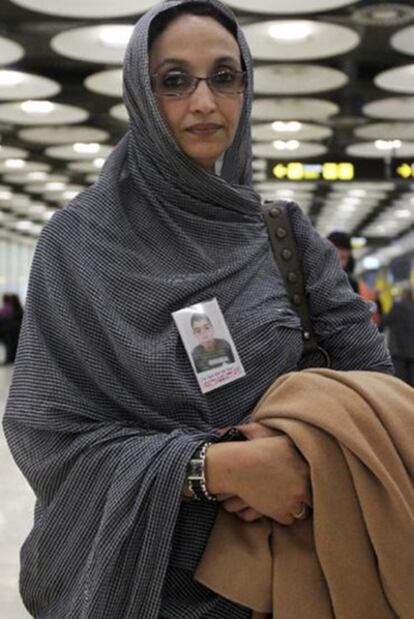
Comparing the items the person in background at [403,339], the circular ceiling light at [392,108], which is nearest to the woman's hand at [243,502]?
the person in background at [403,339]

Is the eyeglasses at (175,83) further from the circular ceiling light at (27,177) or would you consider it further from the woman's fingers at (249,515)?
the circular ceiling light at (27,177)

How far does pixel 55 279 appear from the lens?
1.48m

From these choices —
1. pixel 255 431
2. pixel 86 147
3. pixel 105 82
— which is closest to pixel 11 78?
pixel 105 82

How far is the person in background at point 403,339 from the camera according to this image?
38.0 feet

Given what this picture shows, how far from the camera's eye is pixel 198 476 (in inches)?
53.2

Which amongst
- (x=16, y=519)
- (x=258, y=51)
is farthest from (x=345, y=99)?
(x=16, y=519)

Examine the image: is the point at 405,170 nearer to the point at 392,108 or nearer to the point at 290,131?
the point at 392,108

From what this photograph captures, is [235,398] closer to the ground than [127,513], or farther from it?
farther from it

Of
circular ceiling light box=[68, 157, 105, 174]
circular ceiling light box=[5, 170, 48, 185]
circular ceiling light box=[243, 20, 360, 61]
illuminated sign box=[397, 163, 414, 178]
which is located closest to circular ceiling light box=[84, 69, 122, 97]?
circular ceiling light box=[243, 20, 360, 61]

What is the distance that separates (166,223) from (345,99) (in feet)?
45.5

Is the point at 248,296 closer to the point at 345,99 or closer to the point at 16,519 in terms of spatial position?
the point at 16,519

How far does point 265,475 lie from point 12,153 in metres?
20.0

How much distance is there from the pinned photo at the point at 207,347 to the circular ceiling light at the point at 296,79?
11200 millimetres

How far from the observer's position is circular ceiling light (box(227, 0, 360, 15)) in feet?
29.0
